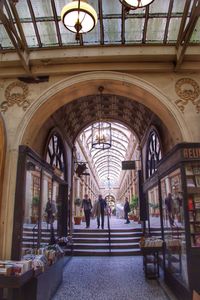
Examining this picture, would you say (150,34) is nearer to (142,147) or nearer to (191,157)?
(191,157)

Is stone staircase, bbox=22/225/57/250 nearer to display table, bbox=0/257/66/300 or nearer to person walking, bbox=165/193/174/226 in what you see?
display table, bbox=0/257/66/300

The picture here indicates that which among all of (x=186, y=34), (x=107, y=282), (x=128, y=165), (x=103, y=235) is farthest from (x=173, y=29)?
(x=103, y=235)

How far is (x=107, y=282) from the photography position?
17.7 ft

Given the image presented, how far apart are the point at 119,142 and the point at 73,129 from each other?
1319 centimetres

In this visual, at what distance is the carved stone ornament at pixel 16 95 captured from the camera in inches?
199

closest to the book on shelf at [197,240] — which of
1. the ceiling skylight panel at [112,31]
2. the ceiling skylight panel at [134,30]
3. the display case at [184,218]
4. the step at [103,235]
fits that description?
the display case at [184,218]

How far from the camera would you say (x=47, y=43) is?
4.98 meters

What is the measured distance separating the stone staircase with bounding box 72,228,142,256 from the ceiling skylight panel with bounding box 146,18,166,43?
249 inches

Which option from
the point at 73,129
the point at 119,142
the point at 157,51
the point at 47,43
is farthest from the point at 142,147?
the point at 119,142

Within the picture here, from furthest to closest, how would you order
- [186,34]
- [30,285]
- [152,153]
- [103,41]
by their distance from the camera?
1. [152,153]
2. [103,41]
3. [186,34]
4. [30,285]

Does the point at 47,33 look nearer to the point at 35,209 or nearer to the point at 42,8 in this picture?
the point at 42,8

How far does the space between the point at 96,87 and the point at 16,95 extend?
5.39 ft

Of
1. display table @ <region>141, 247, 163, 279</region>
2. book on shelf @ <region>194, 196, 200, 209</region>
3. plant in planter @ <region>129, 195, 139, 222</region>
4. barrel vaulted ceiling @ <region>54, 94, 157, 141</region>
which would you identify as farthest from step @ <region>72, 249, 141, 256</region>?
plant in planter @ <region>129, 195, 139, 222</region>

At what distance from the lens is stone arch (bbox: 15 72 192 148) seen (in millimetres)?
4891
